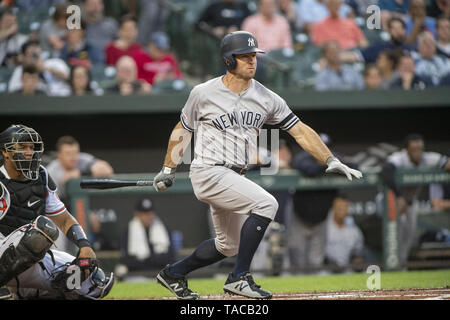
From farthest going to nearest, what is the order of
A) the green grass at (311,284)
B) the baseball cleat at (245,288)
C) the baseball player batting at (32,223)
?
the green grass at (311,284) → the baseball player batting at (32,223) → the baseball cleat at (245,288)

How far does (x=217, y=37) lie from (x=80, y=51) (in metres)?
1.82

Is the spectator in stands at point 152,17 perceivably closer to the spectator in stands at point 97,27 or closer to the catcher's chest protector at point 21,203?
the spectator in stands at point 97,27

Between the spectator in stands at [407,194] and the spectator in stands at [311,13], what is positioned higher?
the spectator in stands at [311,13]

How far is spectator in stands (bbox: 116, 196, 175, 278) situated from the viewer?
754 cm

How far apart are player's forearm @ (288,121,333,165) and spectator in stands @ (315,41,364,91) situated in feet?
15.3

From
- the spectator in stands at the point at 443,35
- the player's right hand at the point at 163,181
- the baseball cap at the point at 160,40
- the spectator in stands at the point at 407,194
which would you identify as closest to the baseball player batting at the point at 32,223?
the player's right hand at the point at 163,181

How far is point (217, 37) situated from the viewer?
989cm

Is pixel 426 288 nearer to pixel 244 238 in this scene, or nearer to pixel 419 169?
pixel 244 238

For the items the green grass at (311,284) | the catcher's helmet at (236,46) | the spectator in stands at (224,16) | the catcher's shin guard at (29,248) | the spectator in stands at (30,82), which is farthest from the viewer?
the spectator in stands at (224,16)

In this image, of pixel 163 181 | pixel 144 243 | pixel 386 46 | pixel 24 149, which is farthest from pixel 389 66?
Result: pixel 24 149

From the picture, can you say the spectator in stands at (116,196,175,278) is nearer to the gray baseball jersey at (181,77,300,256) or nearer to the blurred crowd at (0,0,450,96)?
the blurred crowd at (0,0,450,96)

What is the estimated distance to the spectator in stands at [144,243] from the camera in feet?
24.7

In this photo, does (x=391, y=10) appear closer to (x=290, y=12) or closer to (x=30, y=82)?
(x=290, y=12)

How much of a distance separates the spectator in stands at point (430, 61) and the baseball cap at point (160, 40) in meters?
3.37
